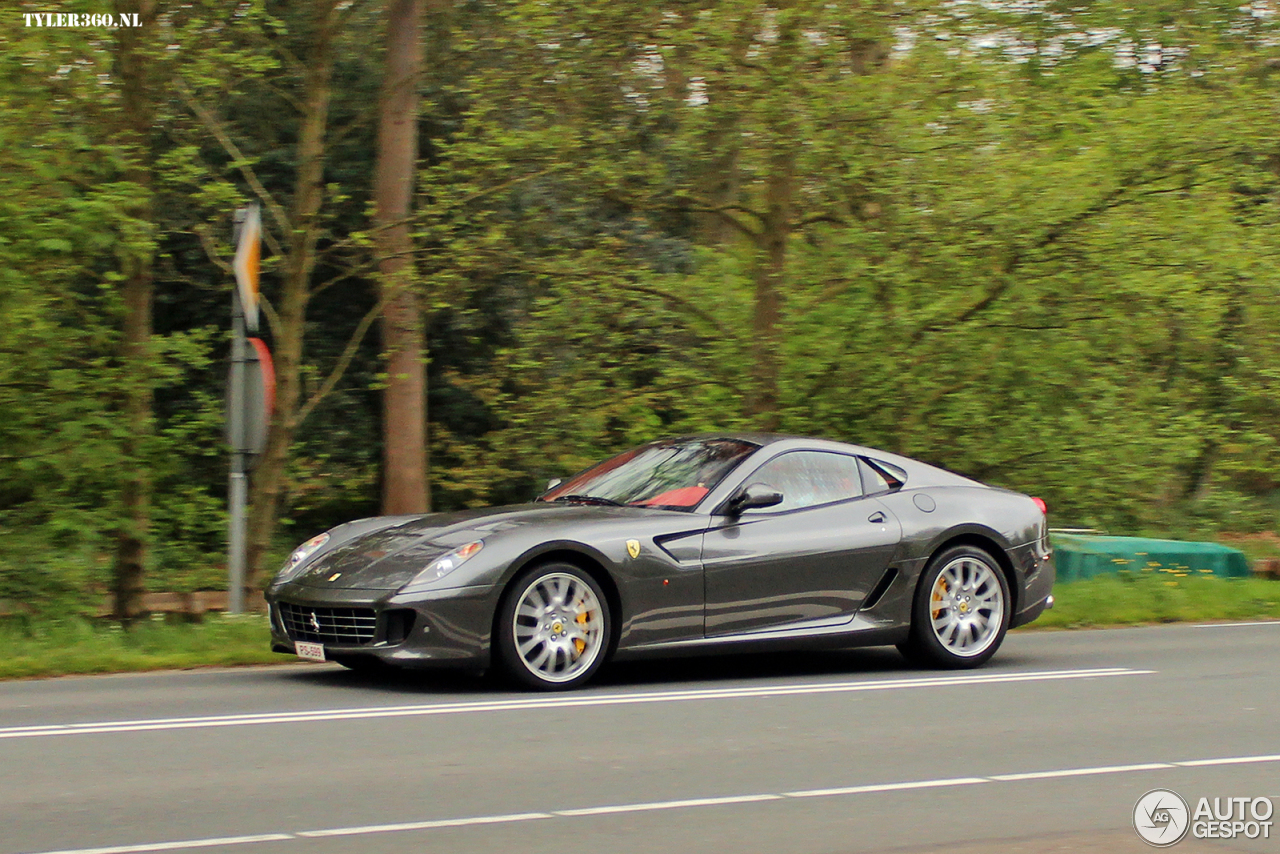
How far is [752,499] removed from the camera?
9.03m

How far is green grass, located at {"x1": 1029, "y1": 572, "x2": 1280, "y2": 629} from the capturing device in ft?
41.9

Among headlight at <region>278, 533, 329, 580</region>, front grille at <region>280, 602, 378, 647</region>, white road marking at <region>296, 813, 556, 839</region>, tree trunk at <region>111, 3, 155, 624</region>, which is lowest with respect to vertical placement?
white road marking at <region>296, 813, 556, 839</region>

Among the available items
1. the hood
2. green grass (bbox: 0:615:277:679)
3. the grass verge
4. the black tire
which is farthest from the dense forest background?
the black tire

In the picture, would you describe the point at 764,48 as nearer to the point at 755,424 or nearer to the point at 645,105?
the point at 645,105

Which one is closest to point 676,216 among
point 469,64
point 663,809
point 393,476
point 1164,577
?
point 469,64

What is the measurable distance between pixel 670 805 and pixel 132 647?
17.7ft

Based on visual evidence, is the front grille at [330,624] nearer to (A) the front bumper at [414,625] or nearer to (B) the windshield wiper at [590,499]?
(A) the front bumper at [414,625]

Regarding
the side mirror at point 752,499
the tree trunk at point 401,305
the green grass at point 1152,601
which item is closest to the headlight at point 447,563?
the side mirror at point 752,499

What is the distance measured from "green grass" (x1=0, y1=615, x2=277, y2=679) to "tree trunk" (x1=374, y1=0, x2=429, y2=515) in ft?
13.8

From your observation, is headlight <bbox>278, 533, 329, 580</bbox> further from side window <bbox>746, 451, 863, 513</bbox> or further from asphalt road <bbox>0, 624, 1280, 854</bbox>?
side window <bbox>746, 451, 863, 513</bbox>

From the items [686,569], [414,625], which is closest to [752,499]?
[686,569]

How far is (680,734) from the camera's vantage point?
7.29 meters

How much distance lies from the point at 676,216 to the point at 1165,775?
1052cm

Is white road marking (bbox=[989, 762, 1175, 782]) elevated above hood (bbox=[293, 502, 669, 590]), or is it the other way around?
hood (bbox=[293, 502, 669, 590])
